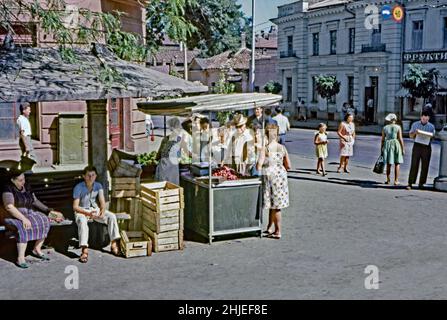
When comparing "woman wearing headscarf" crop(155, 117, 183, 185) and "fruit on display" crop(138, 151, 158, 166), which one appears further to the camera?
"fruit on display" crop(138, 151, 158, 166)

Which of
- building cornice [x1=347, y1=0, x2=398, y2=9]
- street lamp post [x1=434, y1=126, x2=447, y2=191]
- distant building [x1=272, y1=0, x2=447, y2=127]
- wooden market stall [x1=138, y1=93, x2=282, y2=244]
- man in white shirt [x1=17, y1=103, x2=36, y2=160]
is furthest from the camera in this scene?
building cornice [x1=347, y1=0, x2=398, y2=9]

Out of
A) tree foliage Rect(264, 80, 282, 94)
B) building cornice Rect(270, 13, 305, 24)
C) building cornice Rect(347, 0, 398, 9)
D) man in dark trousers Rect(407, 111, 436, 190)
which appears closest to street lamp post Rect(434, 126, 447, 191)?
man in dark trousers Rect(407, 111, 436, 190)

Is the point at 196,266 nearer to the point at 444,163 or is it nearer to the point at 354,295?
the point at 354,295

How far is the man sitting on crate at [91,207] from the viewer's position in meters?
9.28

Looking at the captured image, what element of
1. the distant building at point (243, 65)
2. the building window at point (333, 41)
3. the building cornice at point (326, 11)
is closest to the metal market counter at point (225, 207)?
the building cornice at point (326, 11)

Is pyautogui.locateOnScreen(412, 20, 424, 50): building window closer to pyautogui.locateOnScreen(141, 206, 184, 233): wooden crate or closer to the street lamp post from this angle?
the street lamp post

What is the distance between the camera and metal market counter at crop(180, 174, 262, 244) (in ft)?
32.6

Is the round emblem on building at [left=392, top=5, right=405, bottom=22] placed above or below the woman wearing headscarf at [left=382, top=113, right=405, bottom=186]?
above

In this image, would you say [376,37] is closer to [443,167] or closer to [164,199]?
[443,167]

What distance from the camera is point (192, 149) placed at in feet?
47.2

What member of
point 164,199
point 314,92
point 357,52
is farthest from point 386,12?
point 164,199

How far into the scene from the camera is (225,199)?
998cm

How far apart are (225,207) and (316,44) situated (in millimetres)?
41649
